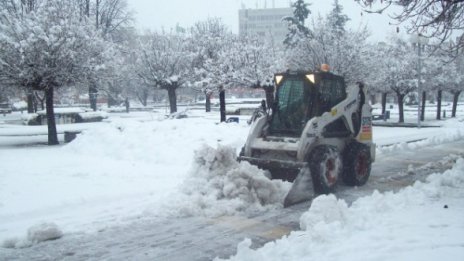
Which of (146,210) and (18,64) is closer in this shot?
(146,210)

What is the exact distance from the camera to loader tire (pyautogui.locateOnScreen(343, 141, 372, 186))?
1035 centimetres

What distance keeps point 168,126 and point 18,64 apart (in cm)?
675

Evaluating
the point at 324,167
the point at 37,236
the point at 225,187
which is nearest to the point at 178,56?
the point at 324,167

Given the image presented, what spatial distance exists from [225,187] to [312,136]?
6.73 ft

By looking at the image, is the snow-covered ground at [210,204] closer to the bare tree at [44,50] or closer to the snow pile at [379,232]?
the snow pile at [379,232]

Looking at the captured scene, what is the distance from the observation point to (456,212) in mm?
7125

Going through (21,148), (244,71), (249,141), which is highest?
(244,71)

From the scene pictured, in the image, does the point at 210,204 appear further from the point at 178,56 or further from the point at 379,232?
the point at 178,56

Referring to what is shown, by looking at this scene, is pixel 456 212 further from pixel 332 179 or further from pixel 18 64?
pixel 18 64

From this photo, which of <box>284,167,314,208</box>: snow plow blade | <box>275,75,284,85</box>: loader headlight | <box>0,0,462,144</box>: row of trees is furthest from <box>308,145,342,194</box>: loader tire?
<box>0,0,462,144</box>: row of trees

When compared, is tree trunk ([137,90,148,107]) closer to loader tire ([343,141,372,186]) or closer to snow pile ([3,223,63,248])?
loader tire ([343,141,372,186])

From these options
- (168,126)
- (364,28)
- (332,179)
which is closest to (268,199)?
(332,179)

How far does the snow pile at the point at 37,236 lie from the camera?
22.6 feet

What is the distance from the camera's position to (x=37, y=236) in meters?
7.04
